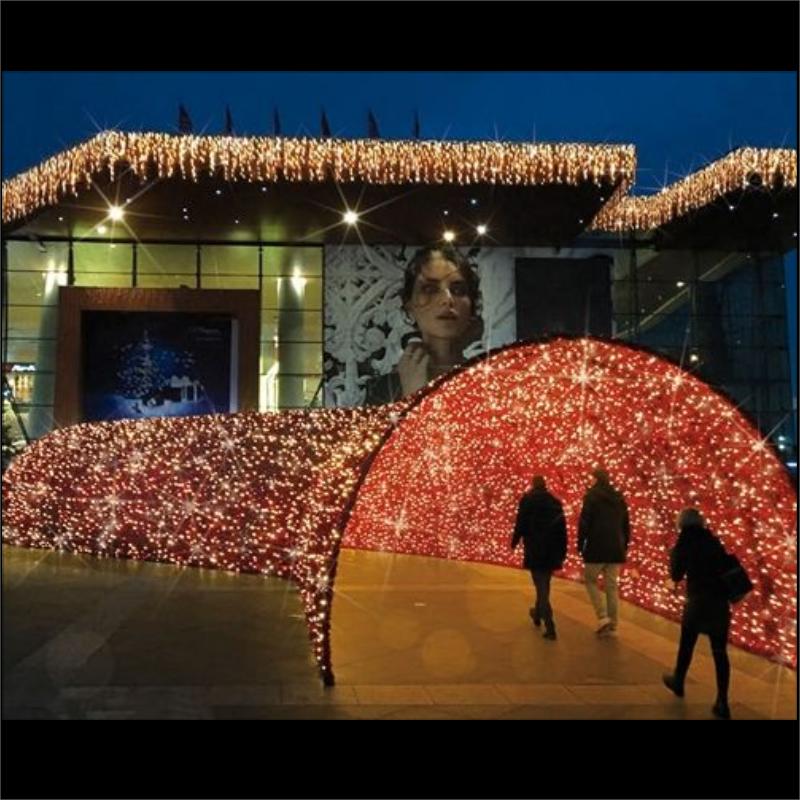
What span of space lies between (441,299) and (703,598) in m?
19.0

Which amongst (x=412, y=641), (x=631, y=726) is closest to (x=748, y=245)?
(x=412, y=641)

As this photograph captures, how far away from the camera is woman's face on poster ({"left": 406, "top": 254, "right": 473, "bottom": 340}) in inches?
1017

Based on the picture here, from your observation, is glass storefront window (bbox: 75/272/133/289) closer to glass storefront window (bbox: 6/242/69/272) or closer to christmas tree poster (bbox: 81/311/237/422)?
glass storefront window (bbox: 6/242/69/272)

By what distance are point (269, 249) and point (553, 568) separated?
17557mm

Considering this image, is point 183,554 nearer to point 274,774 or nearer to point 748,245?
point 274,774

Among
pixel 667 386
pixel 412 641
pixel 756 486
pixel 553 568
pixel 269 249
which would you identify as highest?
pixel 269 249

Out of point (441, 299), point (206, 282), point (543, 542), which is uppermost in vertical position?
point (206, 282)

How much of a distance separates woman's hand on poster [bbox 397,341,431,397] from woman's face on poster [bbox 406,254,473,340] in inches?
22.7

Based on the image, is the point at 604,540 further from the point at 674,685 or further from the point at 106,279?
the point at 106,279

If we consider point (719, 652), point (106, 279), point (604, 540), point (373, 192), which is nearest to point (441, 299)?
point (373, 192)

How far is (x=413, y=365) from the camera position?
25.7 meters

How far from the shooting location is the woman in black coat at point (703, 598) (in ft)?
23.7

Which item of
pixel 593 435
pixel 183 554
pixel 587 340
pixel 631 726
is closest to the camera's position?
pixel 631 726

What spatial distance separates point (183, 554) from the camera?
595 inches
